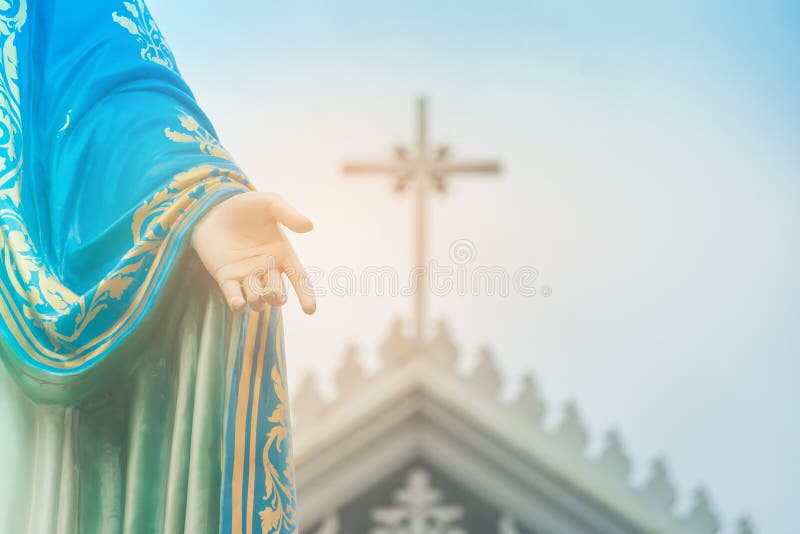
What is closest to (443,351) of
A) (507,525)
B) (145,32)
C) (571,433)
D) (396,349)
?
(396,349)

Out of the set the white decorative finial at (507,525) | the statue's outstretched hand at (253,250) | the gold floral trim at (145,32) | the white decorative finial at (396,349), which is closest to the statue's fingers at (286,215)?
the statue's outstretched hand at (253,250)

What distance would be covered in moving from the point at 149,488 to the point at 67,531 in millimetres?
91

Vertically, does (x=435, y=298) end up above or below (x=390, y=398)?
above

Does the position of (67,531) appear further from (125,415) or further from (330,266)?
(330,266)

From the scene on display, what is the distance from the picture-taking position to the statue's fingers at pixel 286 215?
1235 mm

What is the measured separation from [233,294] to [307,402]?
3470mm


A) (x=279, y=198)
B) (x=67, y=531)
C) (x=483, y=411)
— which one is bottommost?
(x=67, y=531)

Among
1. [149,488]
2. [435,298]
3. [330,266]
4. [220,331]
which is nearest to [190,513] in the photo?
[149,488]

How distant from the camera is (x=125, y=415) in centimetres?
134

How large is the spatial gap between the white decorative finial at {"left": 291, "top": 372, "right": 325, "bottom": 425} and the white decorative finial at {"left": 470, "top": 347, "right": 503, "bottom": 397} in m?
0.63

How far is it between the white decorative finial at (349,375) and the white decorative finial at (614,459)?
963 millimetres

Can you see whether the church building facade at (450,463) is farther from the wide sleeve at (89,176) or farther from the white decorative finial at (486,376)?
the wide sleeve at (89,176)

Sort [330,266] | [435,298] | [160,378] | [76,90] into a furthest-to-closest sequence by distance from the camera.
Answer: [435,298]
[330,266]
[76,90]
[160,378]

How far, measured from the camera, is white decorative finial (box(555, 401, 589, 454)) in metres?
4.75
